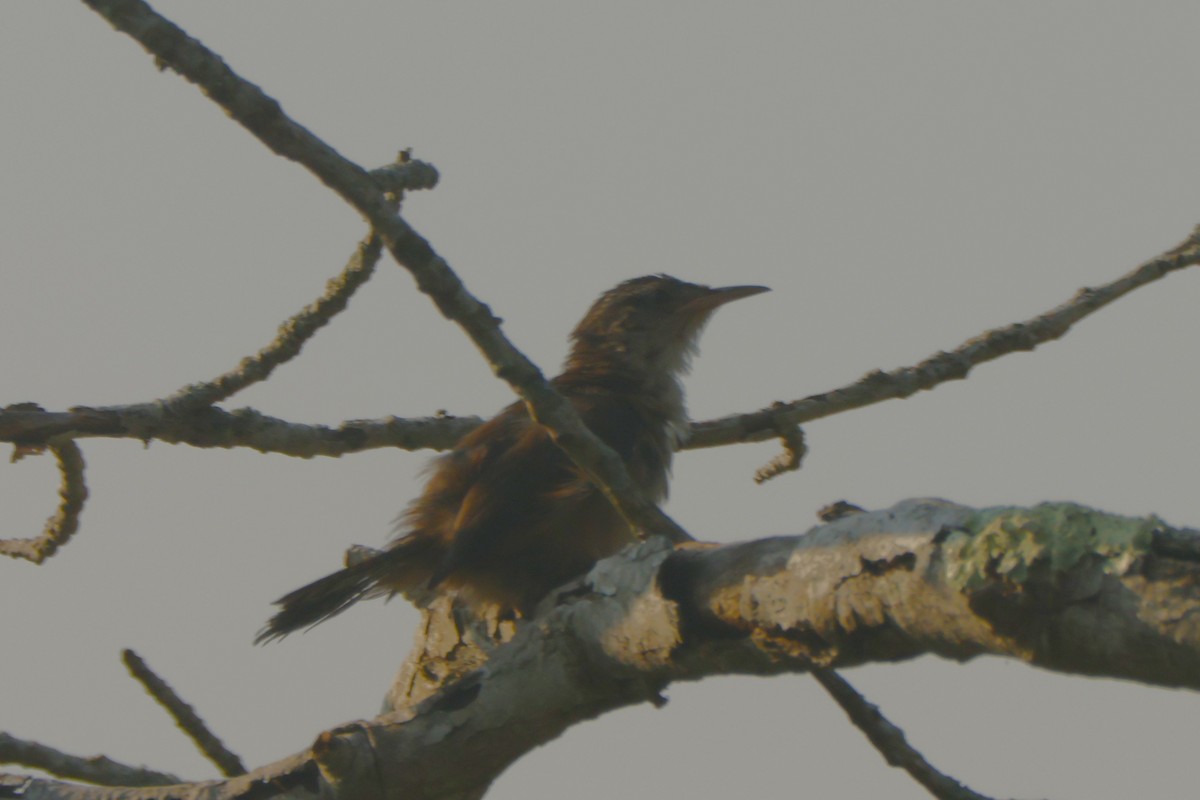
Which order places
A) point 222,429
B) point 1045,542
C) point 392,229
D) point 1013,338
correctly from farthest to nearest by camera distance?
point 1013,338 < point 222,429 < point 392,229 < point 1045,542

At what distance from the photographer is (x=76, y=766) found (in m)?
3.57

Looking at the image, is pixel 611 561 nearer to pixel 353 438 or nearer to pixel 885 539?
pixel 885 539

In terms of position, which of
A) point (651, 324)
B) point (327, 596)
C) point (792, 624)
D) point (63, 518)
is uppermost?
point (651, 324)

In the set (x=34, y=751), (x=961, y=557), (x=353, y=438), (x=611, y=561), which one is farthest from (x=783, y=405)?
Answer: (x=961, y=557)

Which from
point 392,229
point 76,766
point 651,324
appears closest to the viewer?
point 392,229

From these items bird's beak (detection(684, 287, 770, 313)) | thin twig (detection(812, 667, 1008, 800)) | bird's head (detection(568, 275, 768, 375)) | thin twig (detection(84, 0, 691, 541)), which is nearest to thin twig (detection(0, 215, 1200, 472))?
bird's head (detection(568, 275, 768, 375))

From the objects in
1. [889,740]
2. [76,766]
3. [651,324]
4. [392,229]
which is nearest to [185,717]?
[76,766]

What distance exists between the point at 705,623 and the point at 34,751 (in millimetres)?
1816

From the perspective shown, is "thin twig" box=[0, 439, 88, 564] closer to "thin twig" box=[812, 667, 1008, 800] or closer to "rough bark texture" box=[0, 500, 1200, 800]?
"rough bark texture" box=[0, 500, 1200, 800]

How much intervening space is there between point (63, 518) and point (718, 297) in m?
3.17

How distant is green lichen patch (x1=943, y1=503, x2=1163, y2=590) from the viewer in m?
1.88

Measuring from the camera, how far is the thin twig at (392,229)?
280 cm

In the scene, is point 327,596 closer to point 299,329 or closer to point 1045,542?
point 299,329

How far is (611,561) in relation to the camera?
9.53ft
